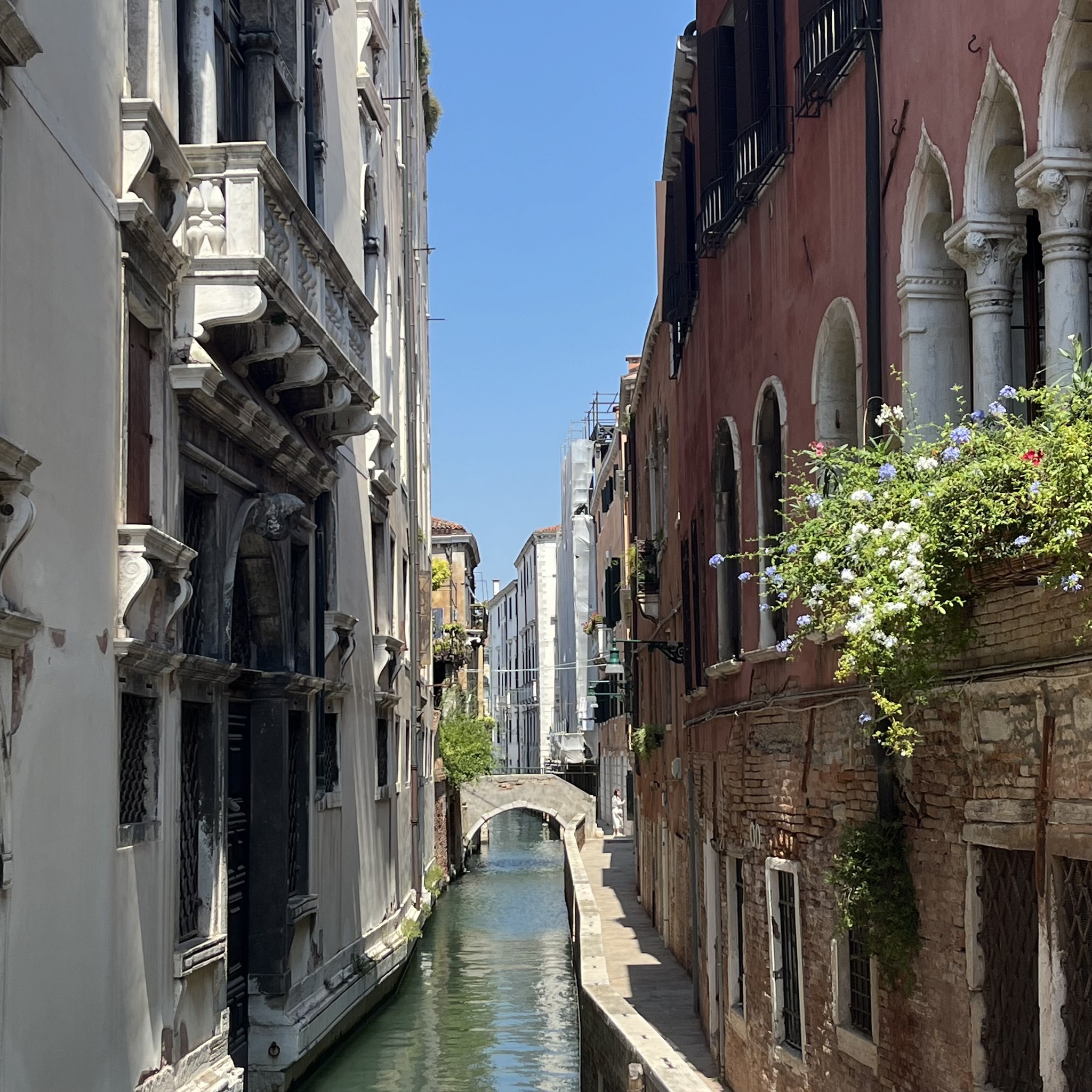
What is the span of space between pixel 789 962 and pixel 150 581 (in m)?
3.89

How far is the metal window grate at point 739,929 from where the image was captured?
9.91 metres

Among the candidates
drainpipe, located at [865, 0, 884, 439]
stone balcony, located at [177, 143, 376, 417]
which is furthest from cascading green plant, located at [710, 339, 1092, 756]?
stone balcony, located at [177, 143, 376, 417]

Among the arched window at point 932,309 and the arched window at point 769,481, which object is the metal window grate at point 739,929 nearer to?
the arched window at point 769,481

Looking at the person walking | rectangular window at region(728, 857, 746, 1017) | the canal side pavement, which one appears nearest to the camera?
the canal side pavement

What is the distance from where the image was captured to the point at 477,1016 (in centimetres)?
1720

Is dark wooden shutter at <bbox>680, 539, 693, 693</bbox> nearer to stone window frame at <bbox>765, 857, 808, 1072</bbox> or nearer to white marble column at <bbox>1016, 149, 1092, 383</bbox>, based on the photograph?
stone window frame at <bbox>765, 857, 808, 1072</bbox>

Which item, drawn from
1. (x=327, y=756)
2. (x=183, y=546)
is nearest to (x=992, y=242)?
(x=183, y=546)

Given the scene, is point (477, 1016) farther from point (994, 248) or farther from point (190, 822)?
point (994, 248)

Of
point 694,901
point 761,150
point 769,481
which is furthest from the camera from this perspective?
point 694,901

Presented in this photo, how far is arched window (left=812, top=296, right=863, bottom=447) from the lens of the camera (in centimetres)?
799

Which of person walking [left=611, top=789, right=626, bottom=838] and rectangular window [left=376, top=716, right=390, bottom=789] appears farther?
person walking [left=611, top=789, right=626, bottom=838]

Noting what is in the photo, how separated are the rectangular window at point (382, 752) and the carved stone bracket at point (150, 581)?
9.11 metres

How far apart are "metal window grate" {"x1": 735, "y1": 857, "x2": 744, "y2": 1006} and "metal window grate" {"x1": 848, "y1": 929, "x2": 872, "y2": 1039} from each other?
2.50 meters

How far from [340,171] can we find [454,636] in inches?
714
